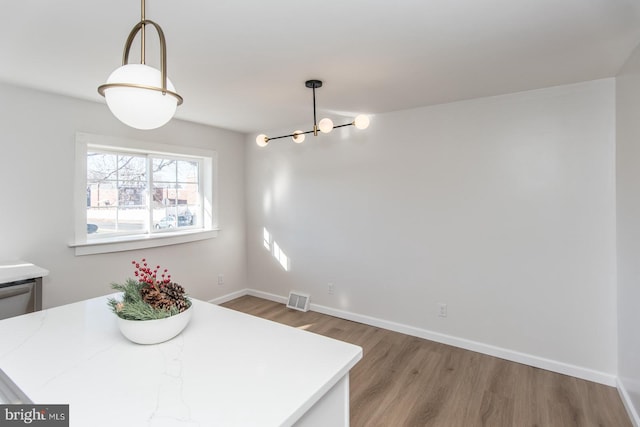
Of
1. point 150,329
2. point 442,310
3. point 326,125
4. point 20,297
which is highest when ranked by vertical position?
point 326,125

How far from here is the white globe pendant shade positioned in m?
0.95

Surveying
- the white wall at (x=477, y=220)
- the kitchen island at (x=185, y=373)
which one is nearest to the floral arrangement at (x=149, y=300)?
the kitchen island at (x=185, y=373)

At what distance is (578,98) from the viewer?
2.46m

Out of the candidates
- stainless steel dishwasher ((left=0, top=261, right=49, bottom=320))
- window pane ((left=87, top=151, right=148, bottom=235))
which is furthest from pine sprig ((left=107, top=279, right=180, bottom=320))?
window pane ((left=87, top=151, right=148, bottom=235))

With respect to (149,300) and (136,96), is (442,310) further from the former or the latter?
(136,96)

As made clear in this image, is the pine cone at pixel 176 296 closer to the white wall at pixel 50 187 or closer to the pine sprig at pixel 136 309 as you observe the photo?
the pine sprig at pixel 136 309

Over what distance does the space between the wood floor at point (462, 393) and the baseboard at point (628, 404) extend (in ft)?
0.12

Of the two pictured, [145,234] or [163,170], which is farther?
[163,170]

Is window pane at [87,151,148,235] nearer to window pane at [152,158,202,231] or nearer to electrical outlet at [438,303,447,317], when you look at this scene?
window pane at [152,158,202,231]

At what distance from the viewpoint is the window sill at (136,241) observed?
9.65 ft

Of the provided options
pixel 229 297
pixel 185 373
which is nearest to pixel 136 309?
pixel 185 373

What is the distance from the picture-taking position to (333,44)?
1.88 m

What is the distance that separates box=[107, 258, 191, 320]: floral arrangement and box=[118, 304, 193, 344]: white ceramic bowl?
2cm

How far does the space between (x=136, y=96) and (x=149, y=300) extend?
76 cm
